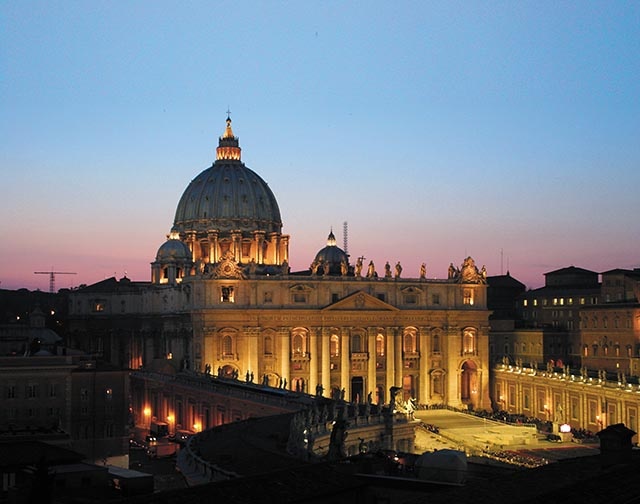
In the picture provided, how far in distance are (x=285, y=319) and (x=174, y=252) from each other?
72.1 feet

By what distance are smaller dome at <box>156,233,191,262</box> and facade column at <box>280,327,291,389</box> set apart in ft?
70.1

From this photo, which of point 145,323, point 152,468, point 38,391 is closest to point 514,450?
point 152,468

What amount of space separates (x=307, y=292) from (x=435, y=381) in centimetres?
1772

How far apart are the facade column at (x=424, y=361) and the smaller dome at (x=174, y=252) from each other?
2943 cm

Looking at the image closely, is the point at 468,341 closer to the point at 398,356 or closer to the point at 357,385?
the point at 398,356

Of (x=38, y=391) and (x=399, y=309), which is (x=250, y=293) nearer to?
(x=399, y=309)

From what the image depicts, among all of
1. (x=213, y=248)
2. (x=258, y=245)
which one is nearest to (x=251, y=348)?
(x=213, y=248)

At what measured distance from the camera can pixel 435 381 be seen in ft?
414

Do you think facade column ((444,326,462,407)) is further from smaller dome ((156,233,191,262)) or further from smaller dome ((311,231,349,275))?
smaller dome ((156,233,191,262))

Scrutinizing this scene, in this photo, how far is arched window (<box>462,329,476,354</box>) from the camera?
422ft

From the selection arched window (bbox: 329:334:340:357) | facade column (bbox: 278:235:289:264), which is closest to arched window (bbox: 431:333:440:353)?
arched window (bbox: 329:334:340:357)

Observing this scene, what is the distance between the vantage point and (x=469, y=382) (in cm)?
12825

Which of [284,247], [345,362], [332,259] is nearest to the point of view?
[345,362]

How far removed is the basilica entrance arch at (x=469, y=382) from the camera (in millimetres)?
127000
